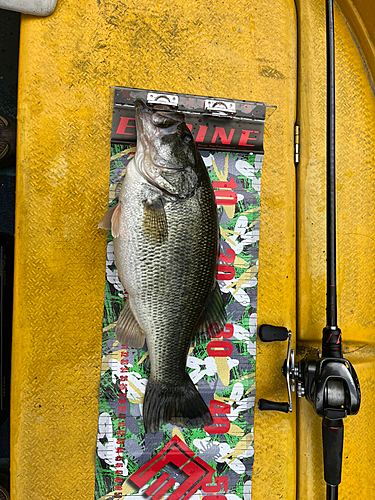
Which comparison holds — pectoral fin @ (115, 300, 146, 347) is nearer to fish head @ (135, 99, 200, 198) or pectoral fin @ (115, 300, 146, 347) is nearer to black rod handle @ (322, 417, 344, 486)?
fish head @ (135, 99, 200, 198)

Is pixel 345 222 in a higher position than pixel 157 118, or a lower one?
lower

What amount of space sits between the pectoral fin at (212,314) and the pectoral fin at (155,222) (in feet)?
0.93

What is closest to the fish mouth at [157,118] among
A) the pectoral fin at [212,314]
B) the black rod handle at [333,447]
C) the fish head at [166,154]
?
the fish head at [166,154]

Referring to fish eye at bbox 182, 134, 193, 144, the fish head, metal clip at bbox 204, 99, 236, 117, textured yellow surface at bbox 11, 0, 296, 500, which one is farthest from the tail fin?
metal clip at bbox 204, 99, 236, 117

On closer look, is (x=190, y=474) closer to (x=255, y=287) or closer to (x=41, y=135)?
(x=255, y=287)

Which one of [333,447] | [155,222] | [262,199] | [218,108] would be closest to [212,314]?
[155,222]

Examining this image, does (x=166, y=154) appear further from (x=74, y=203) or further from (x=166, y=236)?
(x=74, y=203)

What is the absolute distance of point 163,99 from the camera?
1.29 m

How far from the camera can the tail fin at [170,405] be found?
120cm

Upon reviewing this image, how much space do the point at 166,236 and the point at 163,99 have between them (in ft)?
1.89

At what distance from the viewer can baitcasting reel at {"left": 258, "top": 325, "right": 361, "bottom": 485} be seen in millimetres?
1139

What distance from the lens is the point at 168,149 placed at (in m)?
1.08

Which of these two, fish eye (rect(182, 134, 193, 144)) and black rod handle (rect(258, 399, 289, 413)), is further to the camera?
black rod handle (rect(258, 399, 289, 413))

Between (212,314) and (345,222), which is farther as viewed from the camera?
(345,222)
